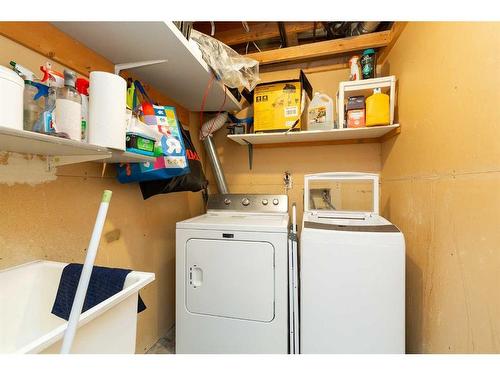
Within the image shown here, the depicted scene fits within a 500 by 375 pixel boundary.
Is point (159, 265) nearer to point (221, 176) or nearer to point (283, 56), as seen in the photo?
point (221, 176)

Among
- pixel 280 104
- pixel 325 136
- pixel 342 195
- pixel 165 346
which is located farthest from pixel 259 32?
pixel 165 346

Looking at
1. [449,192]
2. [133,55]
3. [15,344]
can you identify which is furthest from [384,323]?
[133,55]

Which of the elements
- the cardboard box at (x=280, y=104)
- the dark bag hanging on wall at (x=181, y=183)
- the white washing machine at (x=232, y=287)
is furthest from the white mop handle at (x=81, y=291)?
the cardboard box at (x=280, y=104)

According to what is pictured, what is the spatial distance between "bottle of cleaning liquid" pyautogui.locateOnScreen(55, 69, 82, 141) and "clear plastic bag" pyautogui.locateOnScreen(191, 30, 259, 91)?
2.88 feet

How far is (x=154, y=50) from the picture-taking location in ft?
4.07

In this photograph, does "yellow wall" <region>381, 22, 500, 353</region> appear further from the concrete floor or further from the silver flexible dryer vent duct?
the concrete floor

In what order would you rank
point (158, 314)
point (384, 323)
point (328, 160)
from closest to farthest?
point (384, 323) < point (158, 314) < point (328, 160)

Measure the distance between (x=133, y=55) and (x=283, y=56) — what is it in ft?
4.50

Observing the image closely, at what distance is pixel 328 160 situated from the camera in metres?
2.27

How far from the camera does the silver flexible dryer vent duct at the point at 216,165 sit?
2314mm

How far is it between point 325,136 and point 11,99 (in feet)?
6.45

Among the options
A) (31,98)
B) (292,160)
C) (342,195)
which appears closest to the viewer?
(31,98)

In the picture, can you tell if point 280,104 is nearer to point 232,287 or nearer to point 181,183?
point 181,183
